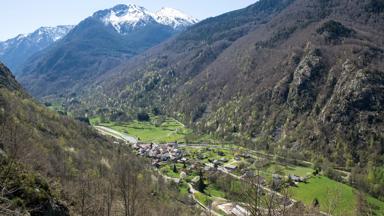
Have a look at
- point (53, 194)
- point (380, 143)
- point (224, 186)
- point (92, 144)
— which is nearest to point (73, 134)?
point (92, 144)

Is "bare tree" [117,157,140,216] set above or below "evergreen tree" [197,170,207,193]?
above

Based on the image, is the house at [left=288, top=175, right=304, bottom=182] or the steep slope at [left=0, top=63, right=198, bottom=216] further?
the house at [left=288, top=175, right=304, bottom=182]

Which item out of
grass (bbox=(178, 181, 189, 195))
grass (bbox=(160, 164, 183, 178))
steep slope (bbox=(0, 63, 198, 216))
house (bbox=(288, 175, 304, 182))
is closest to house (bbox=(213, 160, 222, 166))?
grass (bbox=(160, 164, 183, 178))

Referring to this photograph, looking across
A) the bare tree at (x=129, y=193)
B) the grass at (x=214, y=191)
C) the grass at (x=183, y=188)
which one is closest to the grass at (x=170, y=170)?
the grass at (x=183, y=188)

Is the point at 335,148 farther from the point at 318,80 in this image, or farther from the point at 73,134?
the point at 73,134

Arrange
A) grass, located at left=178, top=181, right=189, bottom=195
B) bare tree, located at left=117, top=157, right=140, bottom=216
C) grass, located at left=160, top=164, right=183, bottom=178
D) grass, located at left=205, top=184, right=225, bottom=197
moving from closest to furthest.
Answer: bare tree, located at left=117, top=157, right=140, bottom=216 < grass, located at left=205, top=184, right=225, bottom=197 < grass, located at left=178, top=181, right=189, bottom=195 < grass, located at left=160, top=164, right=183, bottom=178

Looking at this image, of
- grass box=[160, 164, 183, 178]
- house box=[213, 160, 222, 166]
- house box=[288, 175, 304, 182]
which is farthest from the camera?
house box=[213, 160, 222, 166]

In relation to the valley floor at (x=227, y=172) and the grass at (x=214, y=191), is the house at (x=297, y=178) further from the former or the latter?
the grass at (x=214, y=191)

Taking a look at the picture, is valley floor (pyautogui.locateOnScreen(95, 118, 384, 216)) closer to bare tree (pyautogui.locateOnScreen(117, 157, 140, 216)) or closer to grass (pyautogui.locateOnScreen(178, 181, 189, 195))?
grass (pyautogui.locateOnScreen(178, 181, 189, 195))

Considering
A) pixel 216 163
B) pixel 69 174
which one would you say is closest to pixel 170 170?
pixel 216 163

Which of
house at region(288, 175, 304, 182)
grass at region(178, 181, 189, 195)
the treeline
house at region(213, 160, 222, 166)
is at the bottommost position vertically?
grass at region(178, 181, 189, 195)
